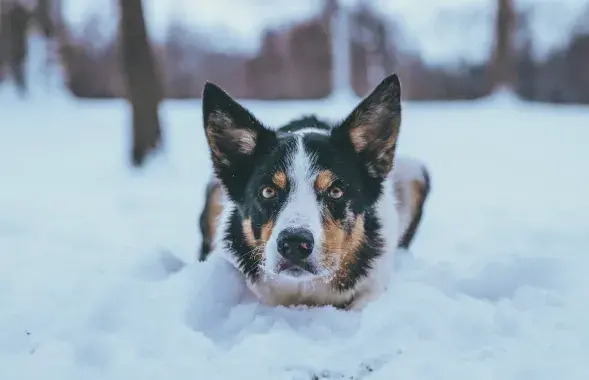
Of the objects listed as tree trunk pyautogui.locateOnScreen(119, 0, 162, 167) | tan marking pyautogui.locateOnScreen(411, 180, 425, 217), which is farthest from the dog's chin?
tree trunk pyautogui.locateOnScreen(119, 0, 162, 167)

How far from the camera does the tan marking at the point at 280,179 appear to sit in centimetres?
309

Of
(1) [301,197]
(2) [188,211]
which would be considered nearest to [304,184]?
(1) [301,197]

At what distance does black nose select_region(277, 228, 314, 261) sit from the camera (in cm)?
282

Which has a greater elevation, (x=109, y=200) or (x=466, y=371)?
(x=466, y=371)

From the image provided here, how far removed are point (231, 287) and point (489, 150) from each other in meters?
8.12

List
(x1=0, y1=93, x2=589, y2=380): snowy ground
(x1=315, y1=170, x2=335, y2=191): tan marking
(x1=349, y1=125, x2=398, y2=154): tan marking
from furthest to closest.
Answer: (x1=349, y1=125, x2=398, y2=154): tan marking
(x1=315, y1=170, x2=335, y2=191): tan marking
(x1=0, y1=93, x2=589, y2=380): snowy ground

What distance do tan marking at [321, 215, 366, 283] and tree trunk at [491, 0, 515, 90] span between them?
47.2 ft

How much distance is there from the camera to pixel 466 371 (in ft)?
8.11

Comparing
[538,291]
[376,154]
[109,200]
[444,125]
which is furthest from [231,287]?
[444,125]

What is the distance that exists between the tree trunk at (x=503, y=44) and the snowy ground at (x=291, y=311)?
33.3 ft

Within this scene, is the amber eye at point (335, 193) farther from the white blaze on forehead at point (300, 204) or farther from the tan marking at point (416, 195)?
the tan marking at point (416, 195)

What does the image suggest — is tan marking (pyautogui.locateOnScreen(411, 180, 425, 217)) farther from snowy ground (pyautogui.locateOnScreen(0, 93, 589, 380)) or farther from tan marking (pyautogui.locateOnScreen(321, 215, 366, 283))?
tan marking (pyautogui.locateOnScreen(321, 215, 366, 283))

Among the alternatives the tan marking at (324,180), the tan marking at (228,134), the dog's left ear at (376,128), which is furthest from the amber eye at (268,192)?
the dog's left ear at (376,128)

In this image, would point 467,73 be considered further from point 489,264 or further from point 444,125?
point 489,264
